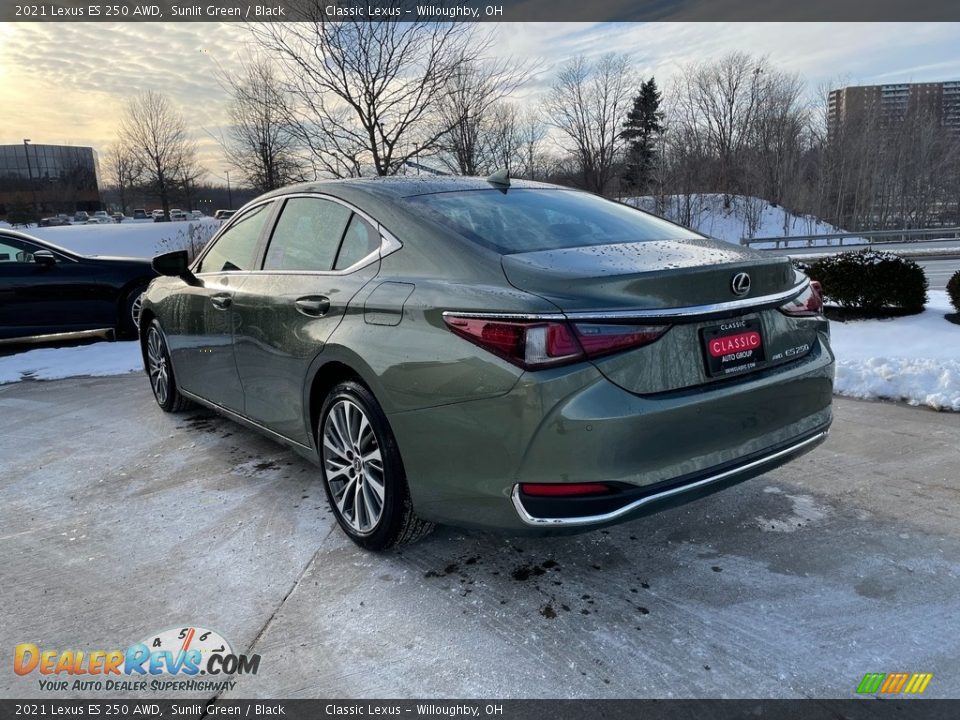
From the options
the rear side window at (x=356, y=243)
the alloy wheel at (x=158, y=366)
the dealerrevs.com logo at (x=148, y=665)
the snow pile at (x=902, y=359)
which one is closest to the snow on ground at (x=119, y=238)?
the alloy wheel at (x=158, y=366)

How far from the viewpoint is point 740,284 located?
7.81 ft

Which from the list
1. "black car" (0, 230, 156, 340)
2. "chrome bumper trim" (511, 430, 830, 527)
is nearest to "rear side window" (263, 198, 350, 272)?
"chrome bumper trim" (511, 430, 830, 527)

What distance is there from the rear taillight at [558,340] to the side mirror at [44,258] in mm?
7942

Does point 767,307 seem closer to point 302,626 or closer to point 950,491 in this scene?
point 950,491

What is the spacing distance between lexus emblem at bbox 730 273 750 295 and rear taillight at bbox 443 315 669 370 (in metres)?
0.42

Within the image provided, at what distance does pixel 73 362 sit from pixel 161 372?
120 inches

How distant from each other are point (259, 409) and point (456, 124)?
1252 cm

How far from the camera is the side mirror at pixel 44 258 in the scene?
313 inches

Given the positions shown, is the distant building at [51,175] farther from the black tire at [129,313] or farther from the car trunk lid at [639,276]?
the car trunk lid at [639,276]

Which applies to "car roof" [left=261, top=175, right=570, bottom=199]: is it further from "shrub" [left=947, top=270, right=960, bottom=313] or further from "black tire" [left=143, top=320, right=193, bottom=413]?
"shrub" [left=947, top=270, right=960, bottom=313]

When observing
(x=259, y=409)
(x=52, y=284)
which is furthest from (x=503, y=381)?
(x=52, y=284)

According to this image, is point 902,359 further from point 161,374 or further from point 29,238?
point 29,238

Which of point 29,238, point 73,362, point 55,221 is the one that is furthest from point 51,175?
point 73,362

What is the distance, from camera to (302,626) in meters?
2.38
